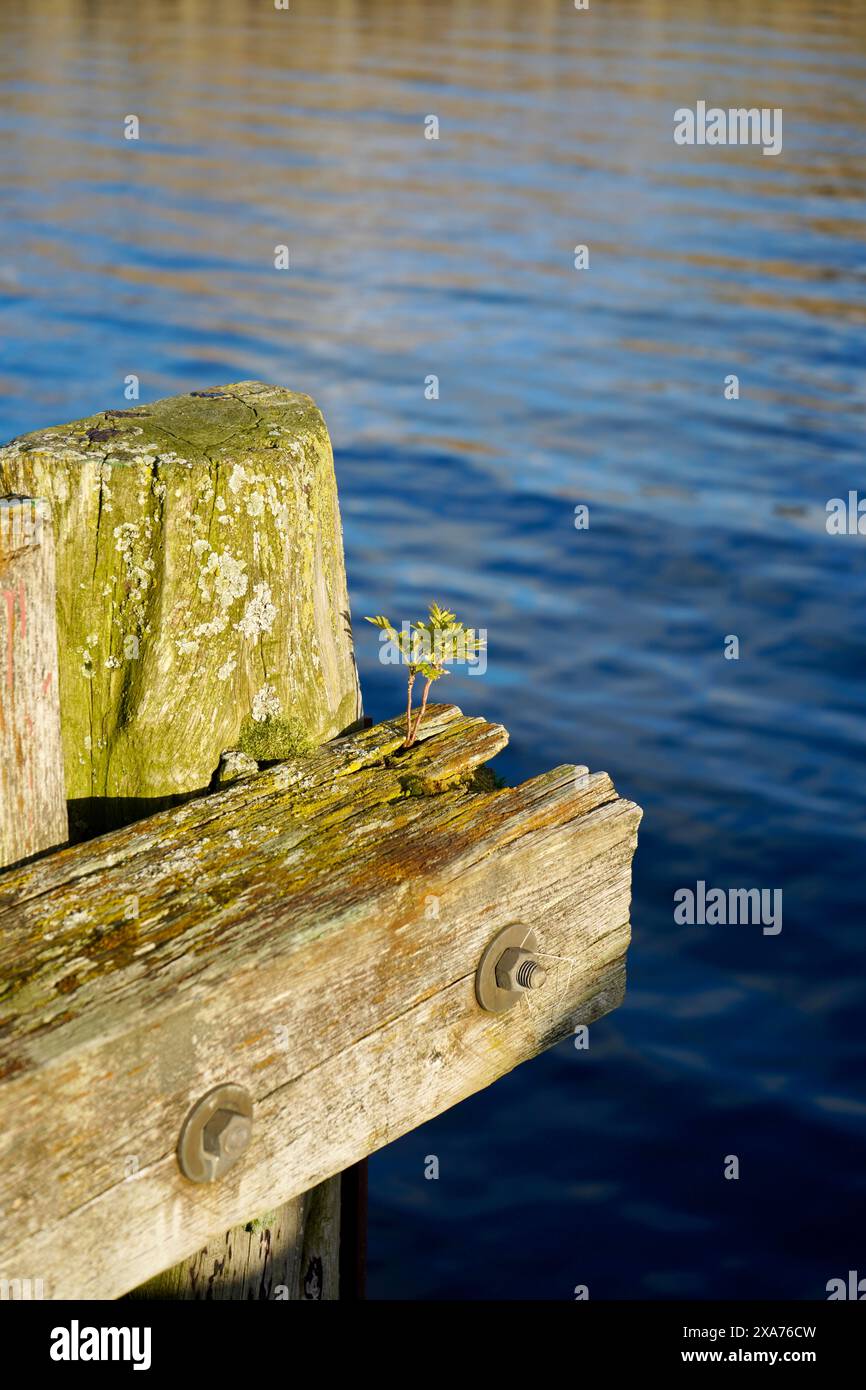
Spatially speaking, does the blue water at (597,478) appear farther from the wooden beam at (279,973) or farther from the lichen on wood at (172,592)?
the lichen on wood at (172,592)

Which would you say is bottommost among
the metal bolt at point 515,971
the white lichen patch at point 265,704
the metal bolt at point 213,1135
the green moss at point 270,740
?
the metal bolt at point 213,1135

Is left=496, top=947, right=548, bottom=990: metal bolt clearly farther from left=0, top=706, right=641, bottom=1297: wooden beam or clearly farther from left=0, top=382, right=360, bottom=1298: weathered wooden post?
left=0, top=382, right=360, bottom=1298: weathered wooden post

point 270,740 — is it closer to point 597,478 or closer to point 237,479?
point 237,479

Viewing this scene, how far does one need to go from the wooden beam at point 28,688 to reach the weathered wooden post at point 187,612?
6 centimetres

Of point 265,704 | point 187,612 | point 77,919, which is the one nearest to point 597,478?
point 265,704

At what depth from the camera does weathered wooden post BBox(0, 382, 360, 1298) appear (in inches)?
115

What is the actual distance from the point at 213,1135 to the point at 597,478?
9.61 metres

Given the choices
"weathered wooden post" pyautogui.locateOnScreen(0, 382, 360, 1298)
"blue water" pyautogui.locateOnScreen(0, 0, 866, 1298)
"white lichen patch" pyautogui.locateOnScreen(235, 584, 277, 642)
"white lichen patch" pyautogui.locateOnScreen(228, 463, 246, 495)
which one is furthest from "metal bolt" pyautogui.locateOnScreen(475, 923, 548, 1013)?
"blue water" pyautogui.locateOnScreen(0, 0, 866, 1298)

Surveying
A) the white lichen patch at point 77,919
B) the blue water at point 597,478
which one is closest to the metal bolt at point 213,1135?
the white lichen patch at point 77,919

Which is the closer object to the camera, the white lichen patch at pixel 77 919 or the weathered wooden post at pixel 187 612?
the white lichen patch at pixel 77 919

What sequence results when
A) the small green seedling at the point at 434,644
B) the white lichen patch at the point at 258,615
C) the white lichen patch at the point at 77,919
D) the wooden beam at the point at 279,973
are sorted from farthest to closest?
1. the small green seedling at the point at 434,644
2. the white lichen patch at the point at 258,615
3. the white lichen patch at the point at 77,919
4. the wooden beam at the point at 279,973

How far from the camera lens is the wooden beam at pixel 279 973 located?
2178 millimetres

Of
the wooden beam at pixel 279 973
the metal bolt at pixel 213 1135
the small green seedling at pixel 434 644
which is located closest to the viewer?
the wooden beam at pixel 279 973
